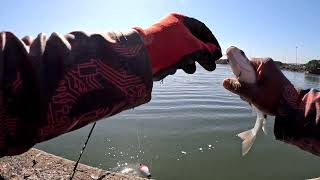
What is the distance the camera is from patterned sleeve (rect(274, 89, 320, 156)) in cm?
261

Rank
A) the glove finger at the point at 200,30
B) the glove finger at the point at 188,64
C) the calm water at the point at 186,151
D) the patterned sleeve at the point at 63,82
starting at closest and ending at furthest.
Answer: the patterned sleeve at the point at 63,82 < the glove finger at the point at 188,64 < the glove finger at the point at 200,30 < the calm water at the point at 186,151

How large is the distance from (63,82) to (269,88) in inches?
78.6

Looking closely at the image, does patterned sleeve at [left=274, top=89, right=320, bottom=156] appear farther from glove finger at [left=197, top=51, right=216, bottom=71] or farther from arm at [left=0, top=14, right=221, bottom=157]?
arm at [left=0, top=14, right=221, bottom=157]

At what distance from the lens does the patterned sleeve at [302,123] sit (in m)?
2.61

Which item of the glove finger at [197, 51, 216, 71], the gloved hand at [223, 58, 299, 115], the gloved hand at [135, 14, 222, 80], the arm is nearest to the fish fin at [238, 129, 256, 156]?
the gloved hand at [223, 58, 299, 115]

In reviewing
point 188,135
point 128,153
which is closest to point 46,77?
point 128,153

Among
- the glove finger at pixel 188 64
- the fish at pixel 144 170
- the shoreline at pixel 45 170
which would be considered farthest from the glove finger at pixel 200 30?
the fish at pixel 144 170

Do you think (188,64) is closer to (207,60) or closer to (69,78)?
(207,60)

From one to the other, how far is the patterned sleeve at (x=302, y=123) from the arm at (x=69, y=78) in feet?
4.61

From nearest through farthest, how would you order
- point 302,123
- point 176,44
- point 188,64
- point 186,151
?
point 176,44 < point 188,64 < point 302,123 < point 186,151

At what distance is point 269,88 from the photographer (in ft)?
9.22

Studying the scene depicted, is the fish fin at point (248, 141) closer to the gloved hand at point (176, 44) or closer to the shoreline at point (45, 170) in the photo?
the gloved hand at point (176, 44)

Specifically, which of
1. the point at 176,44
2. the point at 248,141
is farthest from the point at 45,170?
the point at 176,44

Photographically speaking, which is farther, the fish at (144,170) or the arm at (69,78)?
the fish at (144,170)
